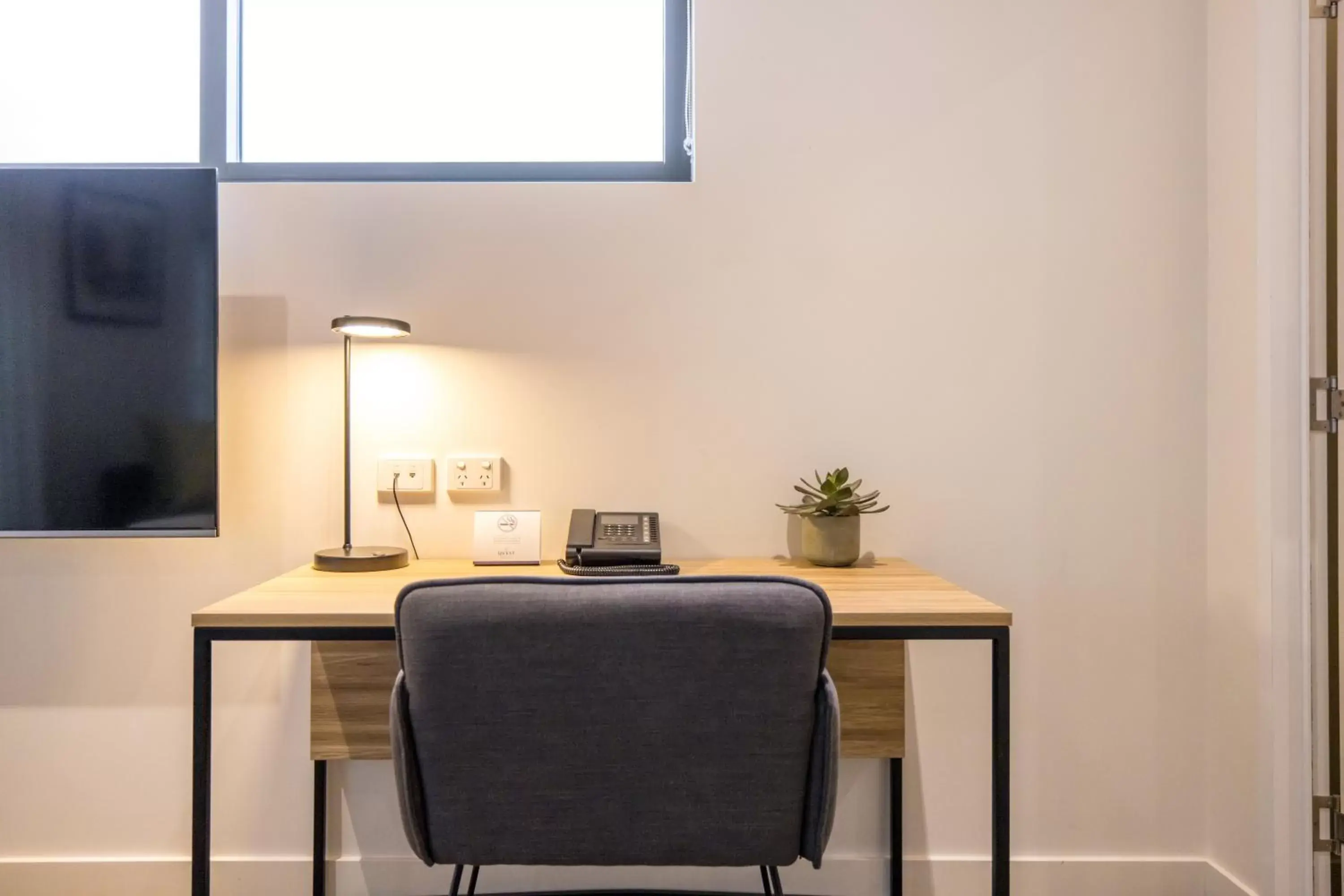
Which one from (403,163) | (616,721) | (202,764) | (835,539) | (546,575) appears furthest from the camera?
(403,163)

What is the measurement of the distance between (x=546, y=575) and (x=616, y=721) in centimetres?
46

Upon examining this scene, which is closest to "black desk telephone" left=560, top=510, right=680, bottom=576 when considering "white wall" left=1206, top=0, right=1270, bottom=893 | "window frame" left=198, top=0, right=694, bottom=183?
"window frame" left=198, top=0, right=694, bottom=183

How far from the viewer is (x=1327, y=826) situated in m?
1.46

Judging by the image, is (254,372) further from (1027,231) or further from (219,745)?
(1027,231)

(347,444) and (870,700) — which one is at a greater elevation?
(347,444)

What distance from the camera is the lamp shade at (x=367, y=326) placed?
151cm

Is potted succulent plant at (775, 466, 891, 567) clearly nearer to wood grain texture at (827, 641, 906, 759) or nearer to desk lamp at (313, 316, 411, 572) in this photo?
wood grain texture at (827, 641, 906, 759)

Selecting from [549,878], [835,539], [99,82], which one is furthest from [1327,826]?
[99,82]

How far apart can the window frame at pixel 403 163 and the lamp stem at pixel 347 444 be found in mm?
459

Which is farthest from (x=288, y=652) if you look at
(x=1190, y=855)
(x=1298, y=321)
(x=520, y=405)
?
(x=1298, y=321)

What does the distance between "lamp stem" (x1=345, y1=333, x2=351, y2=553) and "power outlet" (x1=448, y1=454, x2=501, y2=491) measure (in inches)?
8.3

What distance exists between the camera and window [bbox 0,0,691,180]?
1.77m

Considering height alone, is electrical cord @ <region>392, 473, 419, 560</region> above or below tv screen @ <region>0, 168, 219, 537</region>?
below

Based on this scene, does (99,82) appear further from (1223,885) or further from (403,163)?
(1223,885)
